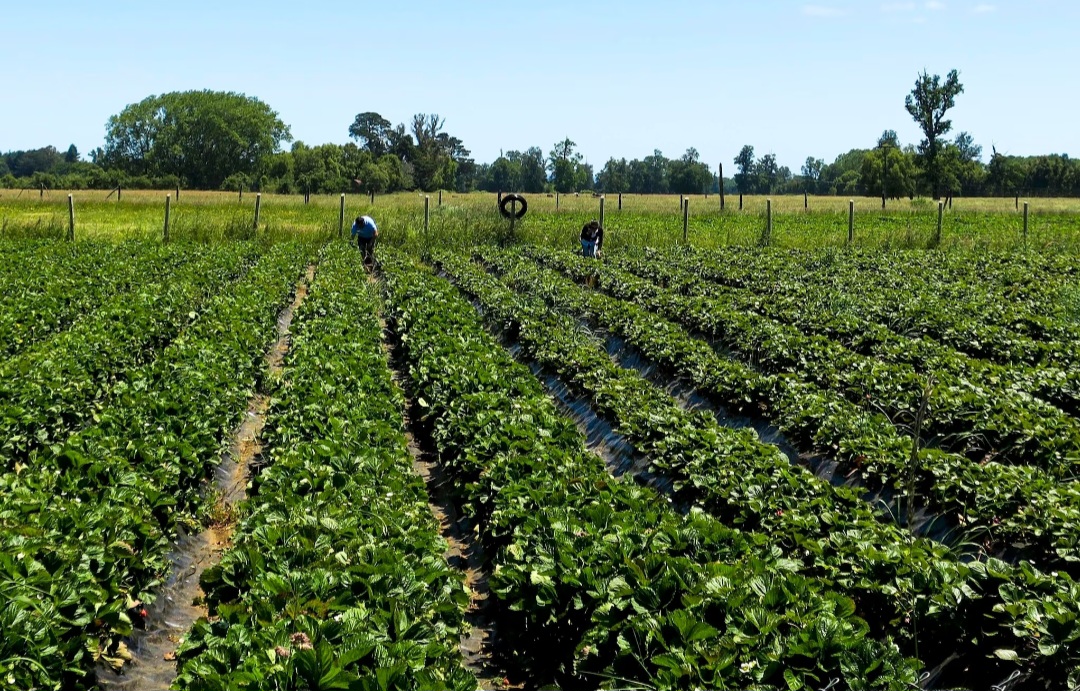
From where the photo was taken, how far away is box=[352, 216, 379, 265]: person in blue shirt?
76.4 ft

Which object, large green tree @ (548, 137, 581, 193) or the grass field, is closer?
the grass field

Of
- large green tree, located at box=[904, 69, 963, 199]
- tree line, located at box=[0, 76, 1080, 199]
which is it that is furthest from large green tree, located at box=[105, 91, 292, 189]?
large green tree, located at box=[904, 69, 963, 199]

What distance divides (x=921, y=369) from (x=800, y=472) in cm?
473

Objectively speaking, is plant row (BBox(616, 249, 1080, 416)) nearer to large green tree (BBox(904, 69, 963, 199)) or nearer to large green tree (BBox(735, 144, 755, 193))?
large green tree (BBox(904, 69, 963, 199))

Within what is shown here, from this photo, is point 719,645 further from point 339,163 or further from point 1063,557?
point 339,163

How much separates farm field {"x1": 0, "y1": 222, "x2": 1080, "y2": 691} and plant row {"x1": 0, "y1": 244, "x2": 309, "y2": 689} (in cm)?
3

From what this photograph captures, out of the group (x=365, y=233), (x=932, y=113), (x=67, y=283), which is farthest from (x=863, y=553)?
(x=932, y=113)

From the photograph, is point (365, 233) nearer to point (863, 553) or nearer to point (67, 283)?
point (67, 283)

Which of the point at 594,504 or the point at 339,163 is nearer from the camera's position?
the point at 594,504

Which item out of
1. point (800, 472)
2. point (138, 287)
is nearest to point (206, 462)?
point (800, 472)

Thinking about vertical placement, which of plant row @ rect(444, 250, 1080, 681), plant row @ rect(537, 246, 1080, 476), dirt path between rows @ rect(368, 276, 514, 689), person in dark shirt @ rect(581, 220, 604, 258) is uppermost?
person in dark shirt @ rect(581, 220, 604, 258)

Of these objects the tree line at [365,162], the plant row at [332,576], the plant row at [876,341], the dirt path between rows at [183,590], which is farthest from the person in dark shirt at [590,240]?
the tree line at [365,162]

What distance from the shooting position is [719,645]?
4285 mm

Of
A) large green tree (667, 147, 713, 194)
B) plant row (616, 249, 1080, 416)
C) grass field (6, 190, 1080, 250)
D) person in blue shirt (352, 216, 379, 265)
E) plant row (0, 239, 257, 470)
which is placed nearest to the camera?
plant row (0, 239, 257, 470)
